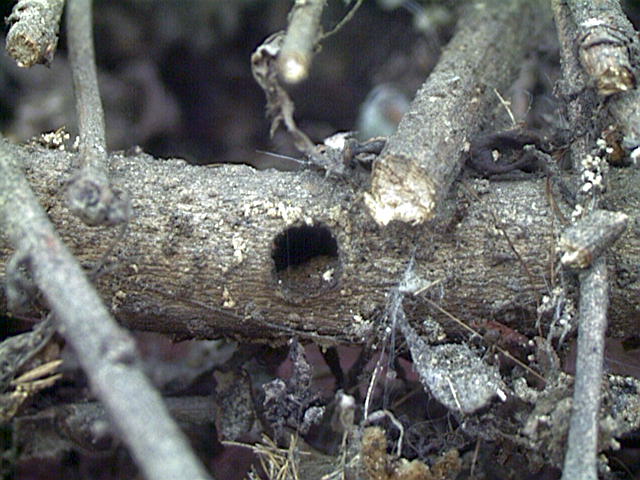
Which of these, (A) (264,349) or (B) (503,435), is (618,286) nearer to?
(B) (503,435)

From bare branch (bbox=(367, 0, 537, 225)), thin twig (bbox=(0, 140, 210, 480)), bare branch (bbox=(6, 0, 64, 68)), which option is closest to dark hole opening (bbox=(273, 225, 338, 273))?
bare branch (bbox=(367, 0, 537, 225))

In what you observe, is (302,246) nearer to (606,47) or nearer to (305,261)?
(305,261)

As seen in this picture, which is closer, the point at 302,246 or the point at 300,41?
the point at 300,41

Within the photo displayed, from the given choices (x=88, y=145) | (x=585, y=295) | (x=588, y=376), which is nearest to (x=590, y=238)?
(x=585, y=295)

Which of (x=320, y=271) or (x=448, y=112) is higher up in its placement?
(x=448, y=112)

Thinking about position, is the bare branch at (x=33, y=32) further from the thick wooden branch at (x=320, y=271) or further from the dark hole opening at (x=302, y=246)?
the dark hole opening at (x=302, y=246)

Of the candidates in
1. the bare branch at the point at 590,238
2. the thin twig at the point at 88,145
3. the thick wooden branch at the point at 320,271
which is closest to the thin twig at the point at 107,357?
the thin twig at the point at 88,145

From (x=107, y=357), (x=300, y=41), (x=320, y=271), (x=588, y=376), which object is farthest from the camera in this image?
(x=320, y=271)
